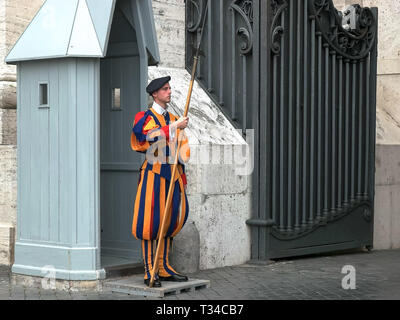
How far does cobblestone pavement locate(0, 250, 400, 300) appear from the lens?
6.97 metres

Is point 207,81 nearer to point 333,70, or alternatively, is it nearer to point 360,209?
point 333,70

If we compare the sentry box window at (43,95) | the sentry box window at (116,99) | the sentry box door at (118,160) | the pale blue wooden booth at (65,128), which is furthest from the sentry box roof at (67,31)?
the sentry box window at (116,99)

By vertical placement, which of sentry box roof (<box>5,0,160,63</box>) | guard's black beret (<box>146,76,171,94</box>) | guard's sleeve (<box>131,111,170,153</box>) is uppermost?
sentry box roof (<box>5,0,160,63</box>)

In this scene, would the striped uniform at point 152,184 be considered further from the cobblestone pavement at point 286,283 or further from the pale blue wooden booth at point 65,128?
the cobblestone pavement at point 286,283

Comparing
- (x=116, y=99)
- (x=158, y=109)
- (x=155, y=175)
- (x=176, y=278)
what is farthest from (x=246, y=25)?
(x=176, y=278)

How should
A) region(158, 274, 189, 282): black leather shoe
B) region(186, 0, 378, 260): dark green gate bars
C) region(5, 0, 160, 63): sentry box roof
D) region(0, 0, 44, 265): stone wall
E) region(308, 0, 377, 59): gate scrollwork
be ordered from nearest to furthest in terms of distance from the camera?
region(5, 0, 160, 63): sentry box roof → region(158, 274, 189, 282): black leather shoe → region(0, 0, 44, 265): stone wall → region(186, 0, 378, 260): dark green gate bars → region(308, 0, 377, 59): gate scrollwork

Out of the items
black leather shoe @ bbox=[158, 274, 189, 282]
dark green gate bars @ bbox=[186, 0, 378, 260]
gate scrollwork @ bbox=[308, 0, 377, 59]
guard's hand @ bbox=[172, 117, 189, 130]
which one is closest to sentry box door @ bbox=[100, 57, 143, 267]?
black leather shoe @ bbox=[158, 274, 189, 282]

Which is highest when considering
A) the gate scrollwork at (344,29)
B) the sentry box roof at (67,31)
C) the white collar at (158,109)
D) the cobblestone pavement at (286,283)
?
the gate scrollwork at (344,29)

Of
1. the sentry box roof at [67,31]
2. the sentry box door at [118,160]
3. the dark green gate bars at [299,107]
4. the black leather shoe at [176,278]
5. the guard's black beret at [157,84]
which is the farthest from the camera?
the dark green gate bars at [299,107]

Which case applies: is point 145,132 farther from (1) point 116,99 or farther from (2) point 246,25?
(2) point 246,25

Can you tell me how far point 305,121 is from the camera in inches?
364

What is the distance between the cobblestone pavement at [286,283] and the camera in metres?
6.97

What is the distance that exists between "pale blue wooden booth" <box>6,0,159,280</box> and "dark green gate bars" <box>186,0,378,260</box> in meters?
1.50

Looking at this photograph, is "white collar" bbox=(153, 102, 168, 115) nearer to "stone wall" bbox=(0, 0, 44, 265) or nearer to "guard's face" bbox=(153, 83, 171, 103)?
"guard's face" bbox=(153, 83, 171, 103)
